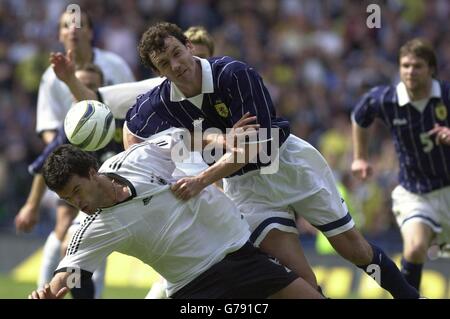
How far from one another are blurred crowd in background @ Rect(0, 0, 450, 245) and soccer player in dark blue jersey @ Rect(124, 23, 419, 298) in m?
7.02

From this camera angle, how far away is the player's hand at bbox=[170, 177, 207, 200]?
5121 millimetres

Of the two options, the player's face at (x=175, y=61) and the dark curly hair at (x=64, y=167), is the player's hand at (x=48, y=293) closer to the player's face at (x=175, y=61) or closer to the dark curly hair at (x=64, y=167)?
the dark curly hair at (x=64, y=167)

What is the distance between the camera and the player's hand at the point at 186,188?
5121mm

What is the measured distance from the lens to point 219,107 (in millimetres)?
5559

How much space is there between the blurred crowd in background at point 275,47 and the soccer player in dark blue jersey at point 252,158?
7.02 meters

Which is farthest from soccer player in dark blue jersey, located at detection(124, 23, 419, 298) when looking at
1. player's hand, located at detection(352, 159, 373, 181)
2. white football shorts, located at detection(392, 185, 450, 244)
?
white football shorts, located at detection(392, 185, 450, 244)

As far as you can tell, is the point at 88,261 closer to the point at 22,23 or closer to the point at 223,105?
the point at 223,105

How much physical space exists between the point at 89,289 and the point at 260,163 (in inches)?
85.9

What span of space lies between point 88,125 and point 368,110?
2.40 meters

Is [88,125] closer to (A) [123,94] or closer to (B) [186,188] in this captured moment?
(A) [123,94]

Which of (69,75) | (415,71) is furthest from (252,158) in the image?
(415,71)

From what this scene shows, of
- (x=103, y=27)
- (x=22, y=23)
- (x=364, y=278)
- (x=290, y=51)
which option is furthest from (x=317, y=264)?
(x=22, y=23)

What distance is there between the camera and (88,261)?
498 centimetres

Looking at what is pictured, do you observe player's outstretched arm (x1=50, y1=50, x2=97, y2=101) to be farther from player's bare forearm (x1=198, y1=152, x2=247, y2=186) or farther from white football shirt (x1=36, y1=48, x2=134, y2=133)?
player's bare forearm (x1=198, y1=152, x2=247, y2=186)
